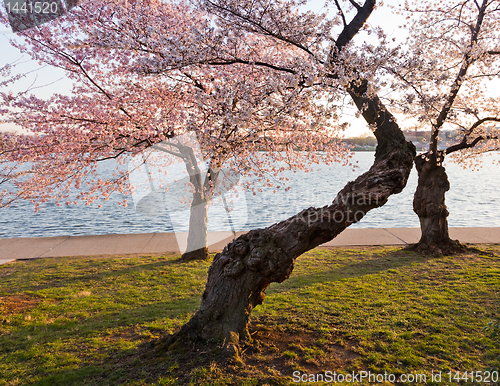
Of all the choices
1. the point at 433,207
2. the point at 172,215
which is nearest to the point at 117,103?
the point at 433,207

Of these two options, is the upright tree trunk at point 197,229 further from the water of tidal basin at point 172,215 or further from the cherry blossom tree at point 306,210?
the water of tidal basin at point 172,215

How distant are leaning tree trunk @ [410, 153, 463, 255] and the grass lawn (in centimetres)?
55

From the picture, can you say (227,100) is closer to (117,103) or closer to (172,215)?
(117,103)

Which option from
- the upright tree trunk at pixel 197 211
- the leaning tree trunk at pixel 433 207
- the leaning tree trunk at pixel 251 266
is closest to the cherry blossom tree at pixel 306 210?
the leaning tree trunk at pixel 251 266

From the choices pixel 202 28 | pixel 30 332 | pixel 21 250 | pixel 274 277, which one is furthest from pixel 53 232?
pixel 274 277

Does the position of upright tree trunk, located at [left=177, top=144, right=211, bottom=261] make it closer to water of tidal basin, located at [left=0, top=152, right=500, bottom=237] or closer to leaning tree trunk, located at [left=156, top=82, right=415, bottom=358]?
leaning tree trunk, located at [left=156, top=82, right=415, bottom=358]

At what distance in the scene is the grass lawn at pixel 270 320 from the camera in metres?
4.17

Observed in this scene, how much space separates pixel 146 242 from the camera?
11047 millimetres

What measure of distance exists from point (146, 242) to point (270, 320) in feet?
21.2

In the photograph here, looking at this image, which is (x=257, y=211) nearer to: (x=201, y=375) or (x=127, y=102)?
(x=127, y=102)

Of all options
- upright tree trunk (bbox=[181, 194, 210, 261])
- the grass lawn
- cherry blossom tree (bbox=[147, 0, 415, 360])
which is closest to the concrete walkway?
the grass lawn

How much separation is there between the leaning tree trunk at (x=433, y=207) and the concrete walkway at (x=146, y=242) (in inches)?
41.0

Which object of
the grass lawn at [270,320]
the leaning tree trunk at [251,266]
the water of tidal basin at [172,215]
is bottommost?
the grass lawn at [270,320]

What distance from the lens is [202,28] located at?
6.02 meters
